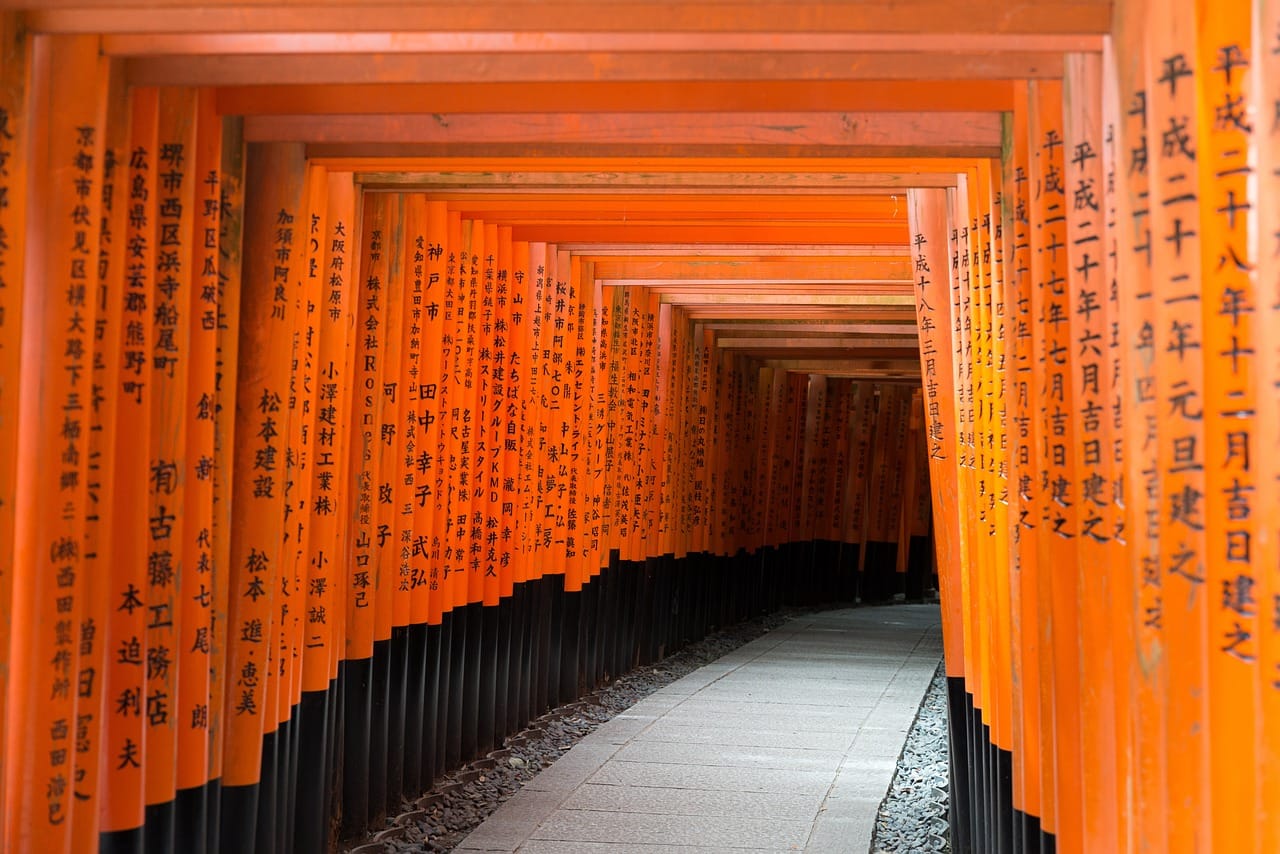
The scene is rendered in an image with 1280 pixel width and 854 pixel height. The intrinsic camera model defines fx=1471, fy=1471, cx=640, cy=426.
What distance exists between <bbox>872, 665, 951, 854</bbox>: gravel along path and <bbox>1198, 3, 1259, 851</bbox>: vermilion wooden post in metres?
3.75

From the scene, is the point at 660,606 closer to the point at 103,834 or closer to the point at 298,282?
the point at 298,282

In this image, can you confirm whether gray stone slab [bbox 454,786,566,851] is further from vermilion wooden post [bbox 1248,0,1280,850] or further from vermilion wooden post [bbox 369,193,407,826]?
vermilion wooden post [bbox 1248,0,1280,850]

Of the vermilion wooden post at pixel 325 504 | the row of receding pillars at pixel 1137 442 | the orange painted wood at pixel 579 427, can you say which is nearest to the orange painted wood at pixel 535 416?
the orange painted wood at pixel 579 427

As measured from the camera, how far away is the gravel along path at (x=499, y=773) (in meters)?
6.39

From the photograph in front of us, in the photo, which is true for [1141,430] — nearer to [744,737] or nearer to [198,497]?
[198,497]

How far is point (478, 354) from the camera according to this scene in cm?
770

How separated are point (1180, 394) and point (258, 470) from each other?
320 cm

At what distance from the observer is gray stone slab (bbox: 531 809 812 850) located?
19.9ft

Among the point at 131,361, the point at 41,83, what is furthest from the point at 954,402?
the point at 41,83

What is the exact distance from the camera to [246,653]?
4.90 metres

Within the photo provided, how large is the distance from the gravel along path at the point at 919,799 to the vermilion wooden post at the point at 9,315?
13.0 ft

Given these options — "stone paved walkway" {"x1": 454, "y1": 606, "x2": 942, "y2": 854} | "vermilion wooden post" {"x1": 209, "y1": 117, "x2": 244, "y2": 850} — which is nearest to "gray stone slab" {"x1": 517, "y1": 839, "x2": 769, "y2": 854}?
Result: "stone paved walkway" {"x1": 454, "y1": 606, "x2": 942, "y2": 854}

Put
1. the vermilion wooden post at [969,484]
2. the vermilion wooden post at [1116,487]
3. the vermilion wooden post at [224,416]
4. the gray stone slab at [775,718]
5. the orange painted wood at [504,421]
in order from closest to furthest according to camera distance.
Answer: the vermilion wooden post at [1116,487] < the vermilion wooden post at [224,416] < the vermilion wooden post at [969,484] < the orange painted wood at [504,421] < the gray stone slab at [775,718]

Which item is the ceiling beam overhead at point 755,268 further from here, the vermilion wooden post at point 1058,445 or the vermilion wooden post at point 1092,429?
the vermilion wooden post at point 1092,429
